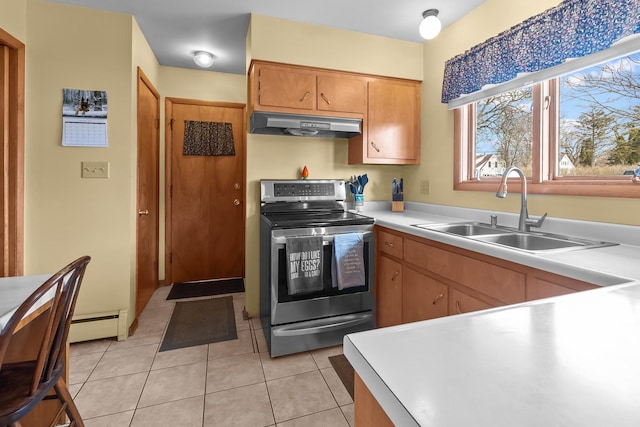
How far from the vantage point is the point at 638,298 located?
77 cm

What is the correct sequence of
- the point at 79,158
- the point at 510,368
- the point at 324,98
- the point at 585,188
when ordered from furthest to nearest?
the point at 324,98 < the point at 79,158 < the point at 585,188 < the point at 510,368

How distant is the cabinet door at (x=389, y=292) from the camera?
212 centimetres

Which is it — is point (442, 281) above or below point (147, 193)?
below

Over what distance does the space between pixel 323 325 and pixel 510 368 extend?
1.83 m

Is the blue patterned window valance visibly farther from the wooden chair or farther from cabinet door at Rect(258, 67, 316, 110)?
the wooden chair

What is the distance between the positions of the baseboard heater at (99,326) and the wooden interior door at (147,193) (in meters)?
0.31

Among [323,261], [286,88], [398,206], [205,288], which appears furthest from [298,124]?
[205,288]

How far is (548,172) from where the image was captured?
1.90m

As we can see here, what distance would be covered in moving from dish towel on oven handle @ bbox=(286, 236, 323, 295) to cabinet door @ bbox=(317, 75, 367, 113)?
3.65 ft

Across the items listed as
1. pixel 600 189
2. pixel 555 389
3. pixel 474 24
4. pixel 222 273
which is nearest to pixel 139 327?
pixel 222 273

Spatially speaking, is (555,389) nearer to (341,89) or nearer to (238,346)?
(238,346)

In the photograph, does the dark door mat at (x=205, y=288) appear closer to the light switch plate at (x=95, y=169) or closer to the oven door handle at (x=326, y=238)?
the light switch plate at (x=95, y=169)

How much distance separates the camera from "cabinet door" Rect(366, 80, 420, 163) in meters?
2.70

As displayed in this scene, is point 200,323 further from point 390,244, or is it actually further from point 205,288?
point 390,244
